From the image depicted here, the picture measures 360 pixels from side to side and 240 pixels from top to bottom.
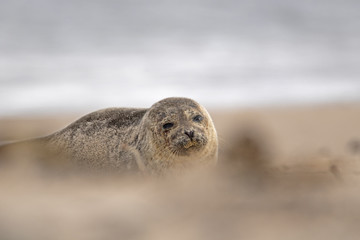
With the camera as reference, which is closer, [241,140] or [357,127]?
[241,140]

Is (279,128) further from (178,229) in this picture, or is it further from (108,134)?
(178,229)

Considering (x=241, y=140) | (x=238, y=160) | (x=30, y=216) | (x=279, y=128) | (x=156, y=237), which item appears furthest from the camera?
(x=279, y=128)

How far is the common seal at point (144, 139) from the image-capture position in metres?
5.93

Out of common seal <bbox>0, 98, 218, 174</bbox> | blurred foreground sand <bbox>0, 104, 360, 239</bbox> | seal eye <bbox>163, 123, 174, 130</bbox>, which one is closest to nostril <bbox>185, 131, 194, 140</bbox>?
common seal <bbox>0, 98, 218, 174</bbox>

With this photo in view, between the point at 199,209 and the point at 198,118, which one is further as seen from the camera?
the point at 198,118

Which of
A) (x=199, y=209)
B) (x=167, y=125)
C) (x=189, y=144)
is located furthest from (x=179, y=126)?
(x=199, y=209)

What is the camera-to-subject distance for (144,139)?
617 cm

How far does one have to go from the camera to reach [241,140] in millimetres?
6895

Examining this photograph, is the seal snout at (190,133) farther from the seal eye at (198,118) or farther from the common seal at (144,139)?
the seal eye at (198,118)

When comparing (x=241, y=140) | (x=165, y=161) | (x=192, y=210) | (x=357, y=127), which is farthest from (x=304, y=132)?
(x=192, y=210)

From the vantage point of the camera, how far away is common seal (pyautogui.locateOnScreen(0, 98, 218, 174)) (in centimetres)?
593

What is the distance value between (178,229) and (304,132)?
16561mm

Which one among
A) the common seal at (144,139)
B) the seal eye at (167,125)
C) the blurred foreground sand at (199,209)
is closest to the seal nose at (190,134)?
the common seal at (144,139)

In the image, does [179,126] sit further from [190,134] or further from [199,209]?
[199,209]
